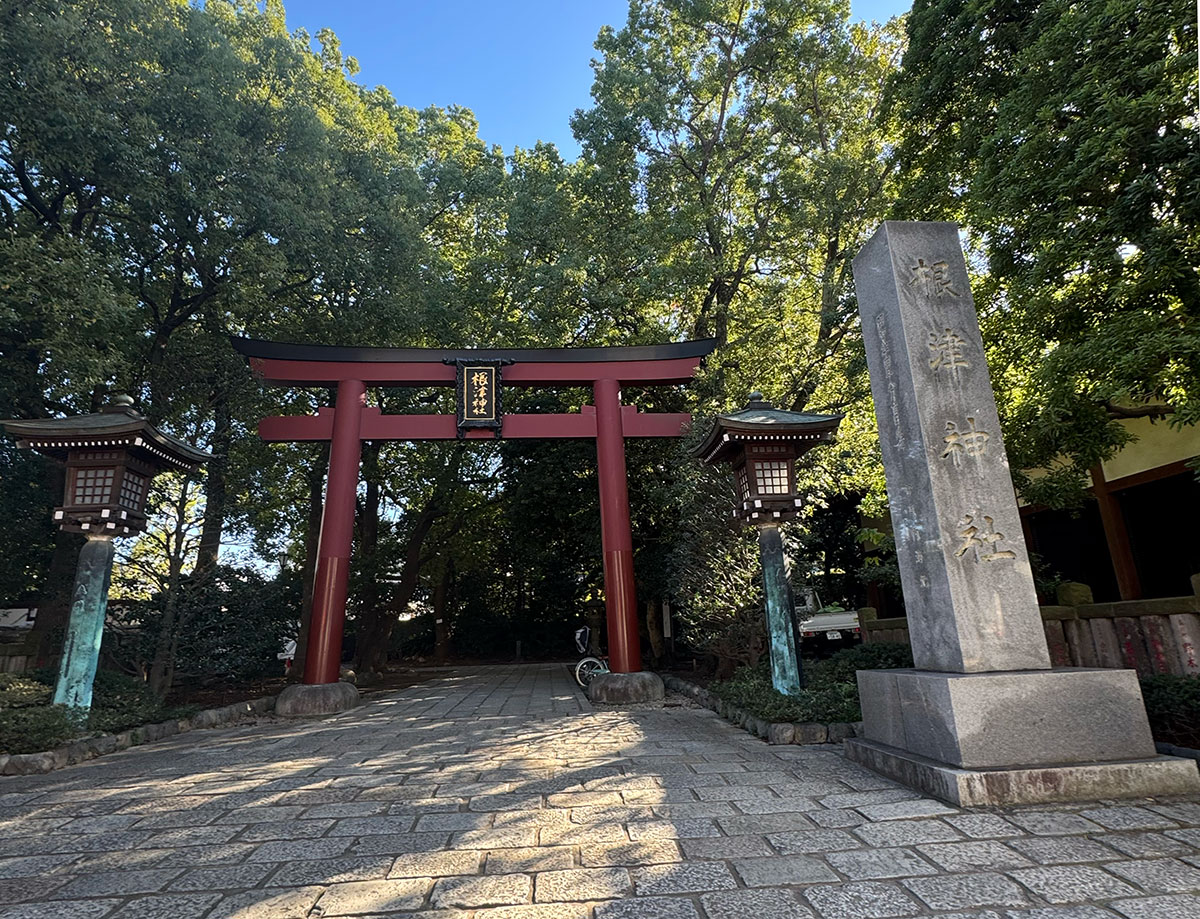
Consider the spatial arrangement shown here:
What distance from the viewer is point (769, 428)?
295 inches

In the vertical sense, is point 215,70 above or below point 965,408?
above

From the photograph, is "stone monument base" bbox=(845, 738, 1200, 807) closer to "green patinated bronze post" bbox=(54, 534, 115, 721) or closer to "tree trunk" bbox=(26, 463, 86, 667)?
"green patinated bronze post" bbox=(54, 534, 115, 721)

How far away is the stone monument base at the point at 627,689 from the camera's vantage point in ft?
30.7

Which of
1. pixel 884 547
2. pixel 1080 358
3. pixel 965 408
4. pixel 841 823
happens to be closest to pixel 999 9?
pixel 1080 358

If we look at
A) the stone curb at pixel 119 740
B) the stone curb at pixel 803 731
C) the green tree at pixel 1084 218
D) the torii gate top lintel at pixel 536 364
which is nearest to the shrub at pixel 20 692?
the stone curb at pixel 119 740

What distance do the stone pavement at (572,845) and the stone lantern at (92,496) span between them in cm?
202

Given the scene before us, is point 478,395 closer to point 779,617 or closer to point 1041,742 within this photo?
point 779,617

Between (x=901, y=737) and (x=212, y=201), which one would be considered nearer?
(x=901, y=737)

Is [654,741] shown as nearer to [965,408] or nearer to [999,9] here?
[965,408]

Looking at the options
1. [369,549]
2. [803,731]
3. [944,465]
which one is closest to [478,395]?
[369,549]

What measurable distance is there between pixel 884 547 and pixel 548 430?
5.92 m

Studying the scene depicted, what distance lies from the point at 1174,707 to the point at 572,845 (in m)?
A: 4.63

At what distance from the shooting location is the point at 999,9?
6961 millimetres

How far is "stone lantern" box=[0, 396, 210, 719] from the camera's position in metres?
7.21
